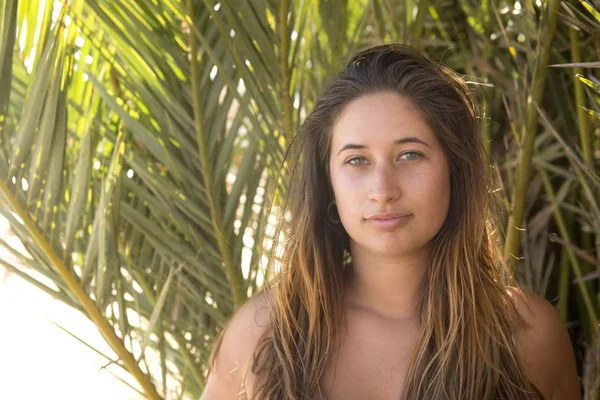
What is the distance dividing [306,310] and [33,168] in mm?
557

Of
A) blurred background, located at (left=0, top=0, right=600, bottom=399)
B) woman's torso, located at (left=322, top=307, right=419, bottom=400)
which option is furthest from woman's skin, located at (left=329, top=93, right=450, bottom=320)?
blurred background, located at (left=0, top=0, right=600, bottom=399)

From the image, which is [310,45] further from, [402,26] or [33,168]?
[33,168]

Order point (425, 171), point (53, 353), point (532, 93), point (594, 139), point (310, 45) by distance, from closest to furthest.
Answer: point (425, 171) → point (532, 93) → point (594, 139) → point (310, 45) → point (53, 353)

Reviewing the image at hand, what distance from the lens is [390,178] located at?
54.3 inches

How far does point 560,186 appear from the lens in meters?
2.17

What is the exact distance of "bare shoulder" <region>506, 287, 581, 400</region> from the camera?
4.99 feet

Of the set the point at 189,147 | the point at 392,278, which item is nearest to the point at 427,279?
the point at 392,278

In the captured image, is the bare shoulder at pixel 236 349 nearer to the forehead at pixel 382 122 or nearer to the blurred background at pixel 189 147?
the blurred background at pixel 189 147

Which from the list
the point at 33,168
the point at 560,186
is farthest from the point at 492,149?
the point at 33,168

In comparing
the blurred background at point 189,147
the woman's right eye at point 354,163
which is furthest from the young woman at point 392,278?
the blurred background at point 189,147

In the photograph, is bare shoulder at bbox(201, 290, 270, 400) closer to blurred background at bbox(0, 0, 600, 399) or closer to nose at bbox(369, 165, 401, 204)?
blurred background at bbox(0, 0, 600, 399)

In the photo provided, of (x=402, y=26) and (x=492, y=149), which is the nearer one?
(x=402, y=26)

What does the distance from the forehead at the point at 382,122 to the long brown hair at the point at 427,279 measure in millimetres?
17

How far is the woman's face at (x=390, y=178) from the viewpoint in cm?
139
